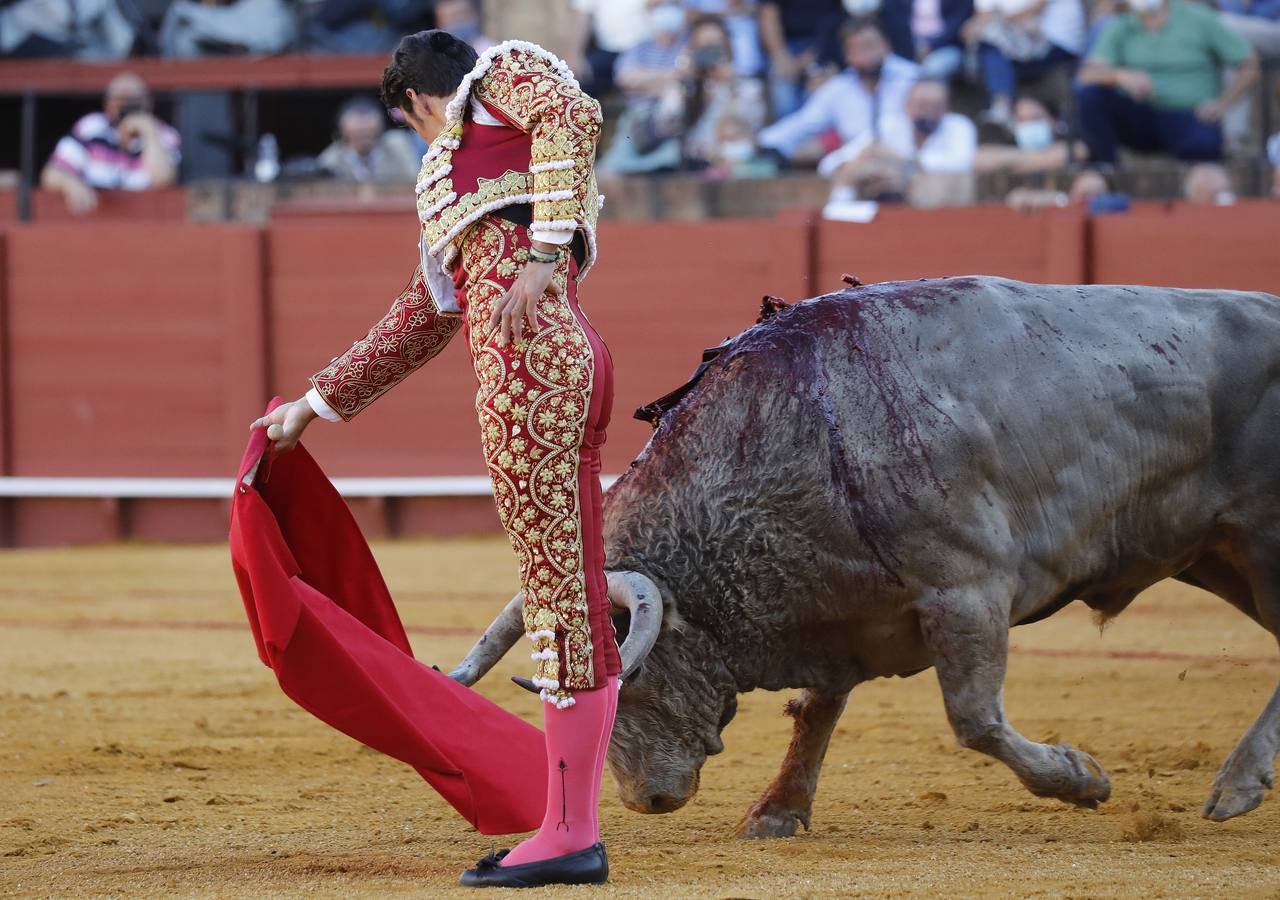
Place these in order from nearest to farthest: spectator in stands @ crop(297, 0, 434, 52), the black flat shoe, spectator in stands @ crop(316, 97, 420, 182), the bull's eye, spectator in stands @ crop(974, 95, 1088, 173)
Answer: the black flat shoe → the bull's eye → spectator in stands @ crop(974, 95, 1088, 173) → spectator in stands @ crop(316, 97, 420, 182) → spectator in stands @ crop(297, 0, 434, 52)

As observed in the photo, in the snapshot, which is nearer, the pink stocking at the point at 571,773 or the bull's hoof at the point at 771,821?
the pink stocking at the point at 571,773

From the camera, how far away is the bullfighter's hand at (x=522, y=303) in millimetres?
2426

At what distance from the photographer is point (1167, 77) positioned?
27.6 feet

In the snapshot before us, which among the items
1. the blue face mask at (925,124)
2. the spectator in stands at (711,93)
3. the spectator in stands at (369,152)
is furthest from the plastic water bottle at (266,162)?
the blue face mask at (925,124)

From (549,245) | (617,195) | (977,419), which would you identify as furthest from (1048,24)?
(549,245)

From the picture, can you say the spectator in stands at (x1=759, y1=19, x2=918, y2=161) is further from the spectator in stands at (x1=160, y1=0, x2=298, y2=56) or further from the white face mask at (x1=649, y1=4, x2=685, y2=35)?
the spectator in stands at (x1=160, y1=0, x2=298, y2=56)

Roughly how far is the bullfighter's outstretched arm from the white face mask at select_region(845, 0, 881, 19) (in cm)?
661

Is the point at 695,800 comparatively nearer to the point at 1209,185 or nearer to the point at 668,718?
the point at 668,718

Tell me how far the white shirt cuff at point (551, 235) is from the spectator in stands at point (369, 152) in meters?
7.09

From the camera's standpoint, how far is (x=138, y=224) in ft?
29.3

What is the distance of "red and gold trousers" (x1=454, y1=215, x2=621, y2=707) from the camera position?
249cm

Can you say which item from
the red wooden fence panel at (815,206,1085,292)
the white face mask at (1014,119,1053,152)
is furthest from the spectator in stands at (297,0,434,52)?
the white face mask at (1014,119,1053,152)

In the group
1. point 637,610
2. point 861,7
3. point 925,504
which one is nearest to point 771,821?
point 637,610

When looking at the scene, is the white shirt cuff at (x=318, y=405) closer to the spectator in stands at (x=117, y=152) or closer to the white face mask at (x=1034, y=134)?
the white face mask at (x=1034, y=134)
